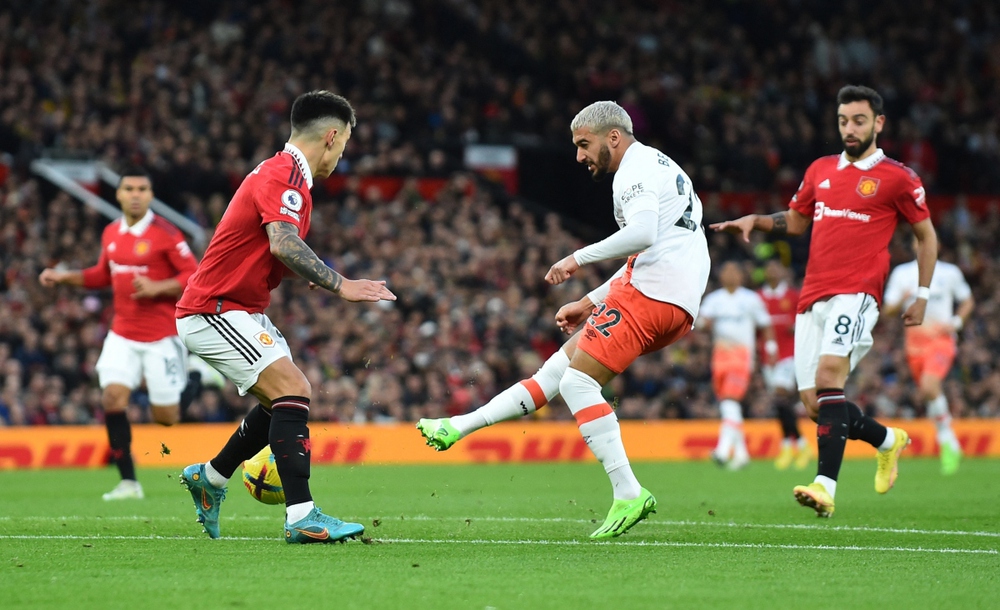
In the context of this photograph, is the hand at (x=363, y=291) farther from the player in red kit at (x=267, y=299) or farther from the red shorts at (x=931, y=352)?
the red shorts at (x=931, y=352)

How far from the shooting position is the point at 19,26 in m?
22.4

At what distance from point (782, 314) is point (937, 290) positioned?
2.31 metres

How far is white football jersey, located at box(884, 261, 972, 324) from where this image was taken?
16125 millimetres

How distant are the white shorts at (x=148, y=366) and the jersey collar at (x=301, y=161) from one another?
5.15 m

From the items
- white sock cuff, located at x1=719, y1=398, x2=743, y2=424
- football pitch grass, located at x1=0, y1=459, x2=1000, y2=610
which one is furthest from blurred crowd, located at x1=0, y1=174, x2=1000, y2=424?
football pitch grass, located at x1=0, y1=459, x2=1000, y2=610

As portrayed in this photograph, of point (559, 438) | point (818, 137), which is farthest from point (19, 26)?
point (818, 137)

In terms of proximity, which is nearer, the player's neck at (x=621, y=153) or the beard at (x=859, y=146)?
the player's neck at (x=621, y=153)

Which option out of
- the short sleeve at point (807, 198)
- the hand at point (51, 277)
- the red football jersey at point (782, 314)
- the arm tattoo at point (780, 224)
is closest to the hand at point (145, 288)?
the hand at point (51, 277)

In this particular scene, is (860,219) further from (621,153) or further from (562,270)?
(562,270)

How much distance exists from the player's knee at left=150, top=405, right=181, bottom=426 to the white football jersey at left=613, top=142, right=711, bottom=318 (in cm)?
583

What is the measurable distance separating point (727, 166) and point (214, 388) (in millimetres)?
12576

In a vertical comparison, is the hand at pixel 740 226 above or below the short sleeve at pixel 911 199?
below

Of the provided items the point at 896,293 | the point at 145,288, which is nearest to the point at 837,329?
the point at 145,288

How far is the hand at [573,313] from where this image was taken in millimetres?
8023
